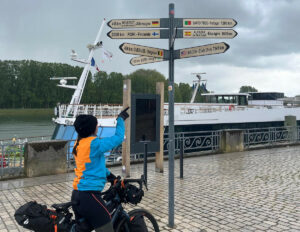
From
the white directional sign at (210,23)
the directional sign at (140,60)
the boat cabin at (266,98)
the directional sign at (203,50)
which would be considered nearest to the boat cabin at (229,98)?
the boat cabin at (266,98)

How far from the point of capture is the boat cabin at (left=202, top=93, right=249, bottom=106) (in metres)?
25.1

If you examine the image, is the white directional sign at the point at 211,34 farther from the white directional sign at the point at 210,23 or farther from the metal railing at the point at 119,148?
the metal railing at the point at 119,148

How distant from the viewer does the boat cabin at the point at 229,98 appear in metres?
25.1

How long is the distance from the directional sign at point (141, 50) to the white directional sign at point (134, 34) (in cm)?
17

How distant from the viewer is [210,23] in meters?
4.29

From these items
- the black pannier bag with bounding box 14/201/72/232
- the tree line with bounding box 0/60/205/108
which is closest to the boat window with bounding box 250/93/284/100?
the black pannier bag with bounding box 14/201/72/232

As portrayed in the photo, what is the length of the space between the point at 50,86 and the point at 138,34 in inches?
2942

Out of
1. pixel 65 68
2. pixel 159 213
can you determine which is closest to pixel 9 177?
pixel 159 213

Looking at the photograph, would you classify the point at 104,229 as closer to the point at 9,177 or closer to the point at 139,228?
the point at 139,228

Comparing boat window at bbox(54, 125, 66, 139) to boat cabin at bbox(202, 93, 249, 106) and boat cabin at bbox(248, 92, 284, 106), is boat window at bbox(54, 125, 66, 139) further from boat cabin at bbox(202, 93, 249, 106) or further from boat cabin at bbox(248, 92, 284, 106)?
boat cabin at bbox(248, 92, 284, 106)

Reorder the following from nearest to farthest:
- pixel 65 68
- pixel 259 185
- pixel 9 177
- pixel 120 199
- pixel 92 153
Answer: pixel 92 153 < pixel 120 199 < pixel 259 185 < pixel 9 177 < pixel 65 68

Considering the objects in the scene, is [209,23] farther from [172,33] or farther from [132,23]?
[132,23]

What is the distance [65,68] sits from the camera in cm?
7900

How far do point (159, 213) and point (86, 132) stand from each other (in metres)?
2.87
